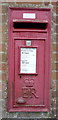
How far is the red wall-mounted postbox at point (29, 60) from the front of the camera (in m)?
3.81

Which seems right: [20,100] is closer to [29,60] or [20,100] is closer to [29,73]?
[29,73]

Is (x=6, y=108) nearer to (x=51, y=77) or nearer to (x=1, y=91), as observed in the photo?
(x=1, y=91)

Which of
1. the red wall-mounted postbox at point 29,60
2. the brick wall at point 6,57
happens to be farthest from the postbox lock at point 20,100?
the brick wall at point 6,57

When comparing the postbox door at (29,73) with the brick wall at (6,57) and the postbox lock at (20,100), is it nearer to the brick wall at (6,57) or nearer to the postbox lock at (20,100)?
the postbox lock at (20,100)

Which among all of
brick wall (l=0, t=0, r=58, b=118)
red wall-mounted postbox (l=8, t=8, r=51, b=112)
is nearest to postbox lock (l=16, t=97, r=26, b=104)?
red wall-mounted postbox (l=8, t=8, r=51, b=112)

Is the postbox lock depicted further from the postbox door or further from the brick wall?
the brick wall

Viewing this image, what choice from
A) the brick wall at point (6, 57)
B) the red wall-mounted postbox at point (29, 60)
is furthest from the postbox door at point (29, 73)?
the brick wall at point (6, 57)

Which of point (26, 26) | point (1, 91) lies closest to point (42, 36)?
point (26, 26)

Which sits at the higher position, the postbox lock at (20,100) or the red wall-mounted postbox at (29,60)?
the red wall-mounted postbox at (29,60)

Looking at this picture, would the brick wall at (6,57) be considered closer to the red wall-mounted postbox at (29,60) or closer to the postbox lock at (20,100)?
the red wall-mounted postbox at (29,60)

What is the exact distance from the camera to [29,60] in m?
3.87

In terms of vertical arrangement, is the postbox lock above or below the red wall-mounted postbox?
below

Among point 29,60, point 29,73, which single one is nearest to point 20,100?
point 29,73

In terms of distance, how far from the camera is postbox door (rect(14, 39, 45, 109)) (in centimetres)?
383
